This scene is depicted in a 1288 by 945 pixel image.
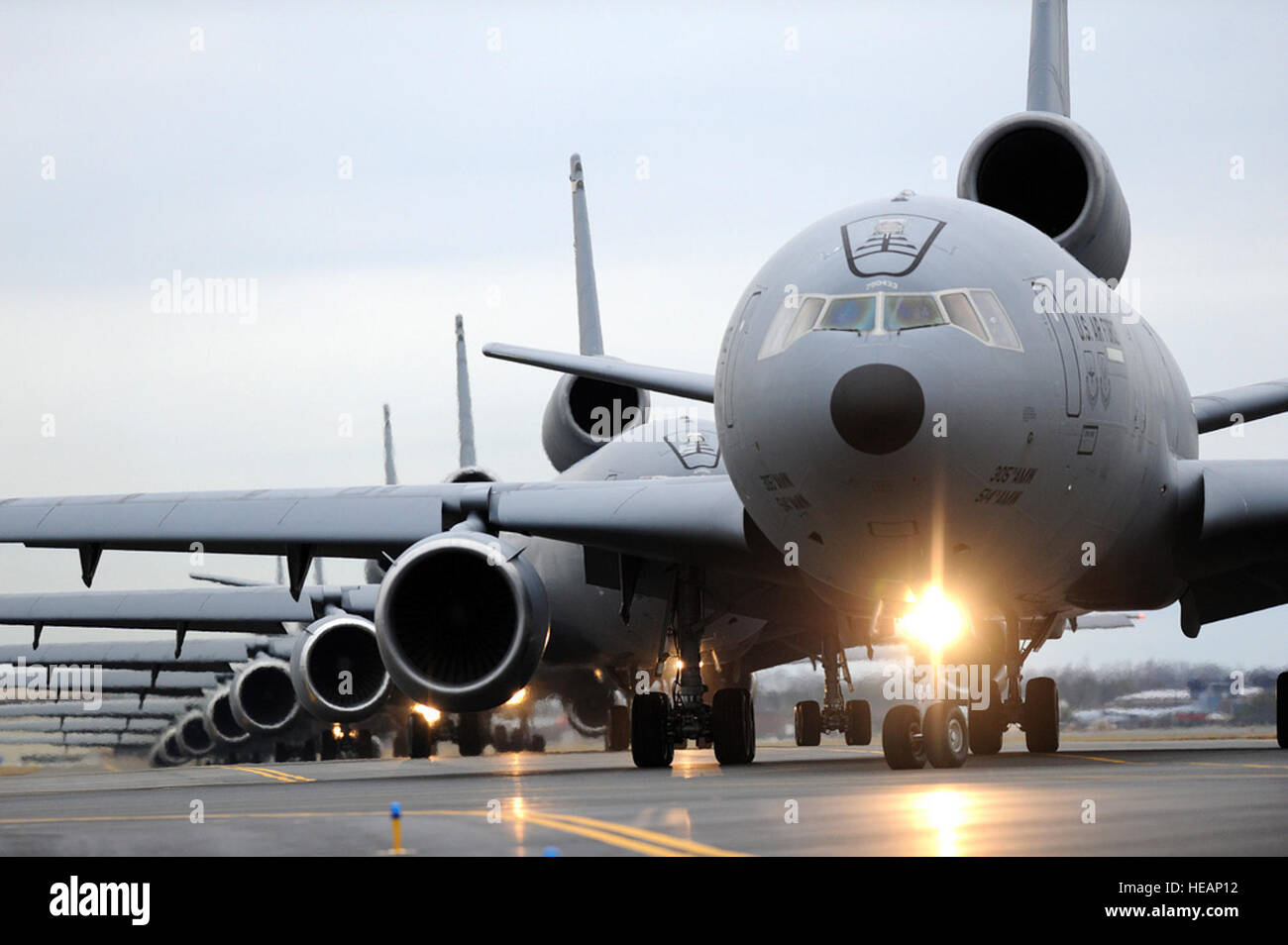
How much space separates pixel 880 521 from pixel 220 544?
337 inches

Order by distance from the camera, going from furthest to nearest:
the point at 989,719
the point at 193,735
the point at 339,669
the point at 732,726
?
the point at 193,735 → the point at 339,669 → the point at 732,726 → the point at 989,719

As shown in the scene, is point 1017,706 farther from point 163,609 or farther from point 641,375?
point 163,609

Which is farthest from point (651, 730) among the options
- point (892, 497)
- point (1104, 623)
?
point (1104, 623)

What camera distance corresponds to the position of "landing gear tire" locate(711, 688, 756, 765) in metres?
19.2

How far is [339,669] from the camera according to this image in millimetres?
28516

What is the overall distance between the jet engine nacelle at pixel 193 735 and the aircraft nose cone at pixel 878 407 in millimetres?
55898

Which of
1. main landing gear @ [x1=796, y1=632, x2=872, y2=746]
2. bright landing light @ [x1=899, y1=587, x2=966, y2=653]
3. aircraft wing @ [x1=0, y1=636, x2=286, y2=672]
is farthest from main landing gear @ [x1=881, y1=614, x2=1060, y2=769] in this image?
aircraft wing @ [x1=0, y1=636, x2=286, y2=672]

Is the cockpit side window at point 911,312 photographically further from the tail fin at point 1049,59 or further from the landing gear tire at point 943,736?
the tail fin at point 1049,59

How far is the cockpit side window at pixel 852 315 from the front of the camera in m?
12.8

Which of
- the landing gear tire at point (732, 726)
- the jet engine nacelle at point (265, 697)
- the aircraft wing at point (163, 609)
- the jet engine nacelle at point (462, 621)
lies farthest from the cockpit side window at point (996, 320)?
the jet engine nacelle at point (265, 697)

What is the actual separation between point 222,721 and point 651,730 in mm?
37600

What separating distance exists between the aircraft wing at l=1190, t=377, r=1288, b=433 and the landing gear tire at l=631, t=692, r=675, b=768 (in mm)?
6470
